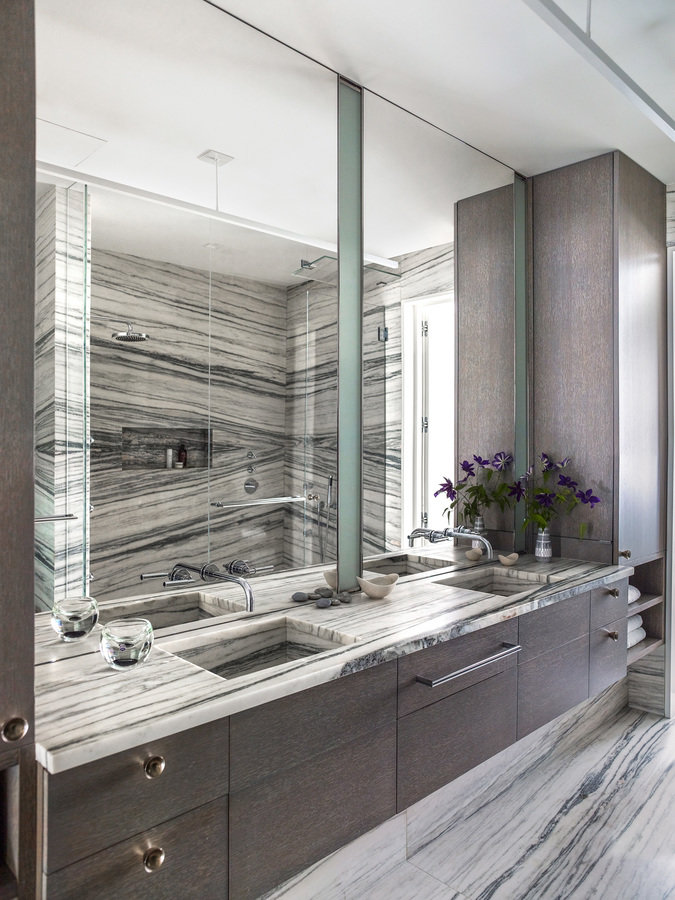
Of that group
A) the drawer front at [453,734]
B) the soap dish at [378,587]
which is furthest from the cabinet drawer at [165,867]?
the soap dish at [378,587]

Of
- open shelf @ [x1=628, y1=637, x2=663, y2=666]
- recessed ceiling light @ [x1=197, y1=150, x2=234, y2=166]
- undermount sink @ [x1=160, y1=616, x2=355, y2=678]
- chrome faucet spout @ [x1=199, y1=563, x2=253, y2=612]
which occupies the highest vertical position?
recessed ceiling light @ [x1=197, y1=150, x2=234, y2=166]

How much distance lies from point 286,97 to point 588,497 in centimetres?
198

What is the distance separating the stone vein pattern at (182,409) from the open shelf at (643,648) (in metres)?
1.91

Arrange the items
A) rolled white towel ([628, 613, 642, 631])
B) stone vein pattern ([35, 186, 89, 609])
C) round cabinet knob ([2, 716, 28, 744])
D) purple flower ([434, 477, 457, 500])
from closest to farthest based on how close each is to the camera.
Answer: round cabinet knob ([2, 716, 28, 744]) → stone vein pattern ([35, 186, 89, 609]) → purple flower ([434, 477, 457, 500]) → rolled white towel ([628, 613, 642, 631])

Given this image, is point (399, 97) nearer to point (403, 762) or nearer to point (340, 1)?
point (340, 1)

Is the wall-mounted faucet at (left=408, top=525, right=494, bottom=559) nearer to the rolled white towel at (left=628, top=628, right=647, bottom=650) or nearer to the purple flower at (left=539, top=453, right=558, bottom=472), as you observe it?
the purple flower at (left=539, top=453, right=558, bottom=472)

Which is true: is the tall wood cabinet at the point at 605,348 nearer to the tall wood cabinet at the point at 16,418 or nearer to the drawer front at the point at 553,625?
the drawer front at the point at 553,625

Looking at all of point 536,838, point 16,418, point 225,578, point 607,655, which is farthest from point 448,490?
point 16,418

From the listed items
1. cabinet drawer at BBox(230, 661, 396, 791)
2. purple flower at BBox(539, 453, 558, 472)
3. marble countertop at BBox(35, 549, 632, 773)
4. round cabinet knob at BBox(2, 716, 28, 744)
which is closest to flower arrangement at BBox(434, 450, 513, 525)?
purple flower at BBox(539, 453, 558, 472)

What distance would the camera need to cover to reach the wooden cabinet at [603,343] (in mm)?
2812

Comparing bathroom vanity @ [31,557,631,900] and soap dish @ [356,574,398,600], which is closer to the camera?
bathroom vanity @ [31,557,631,900]

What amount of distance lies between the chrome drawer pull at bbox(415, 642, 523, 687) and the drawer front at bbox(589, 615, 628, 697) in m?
0.61

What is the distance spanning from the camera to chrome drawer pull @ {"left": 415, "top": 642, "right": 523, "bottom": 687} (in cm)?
169

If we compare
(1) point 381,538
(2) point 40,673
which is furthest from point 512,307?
(2) point 40,673
